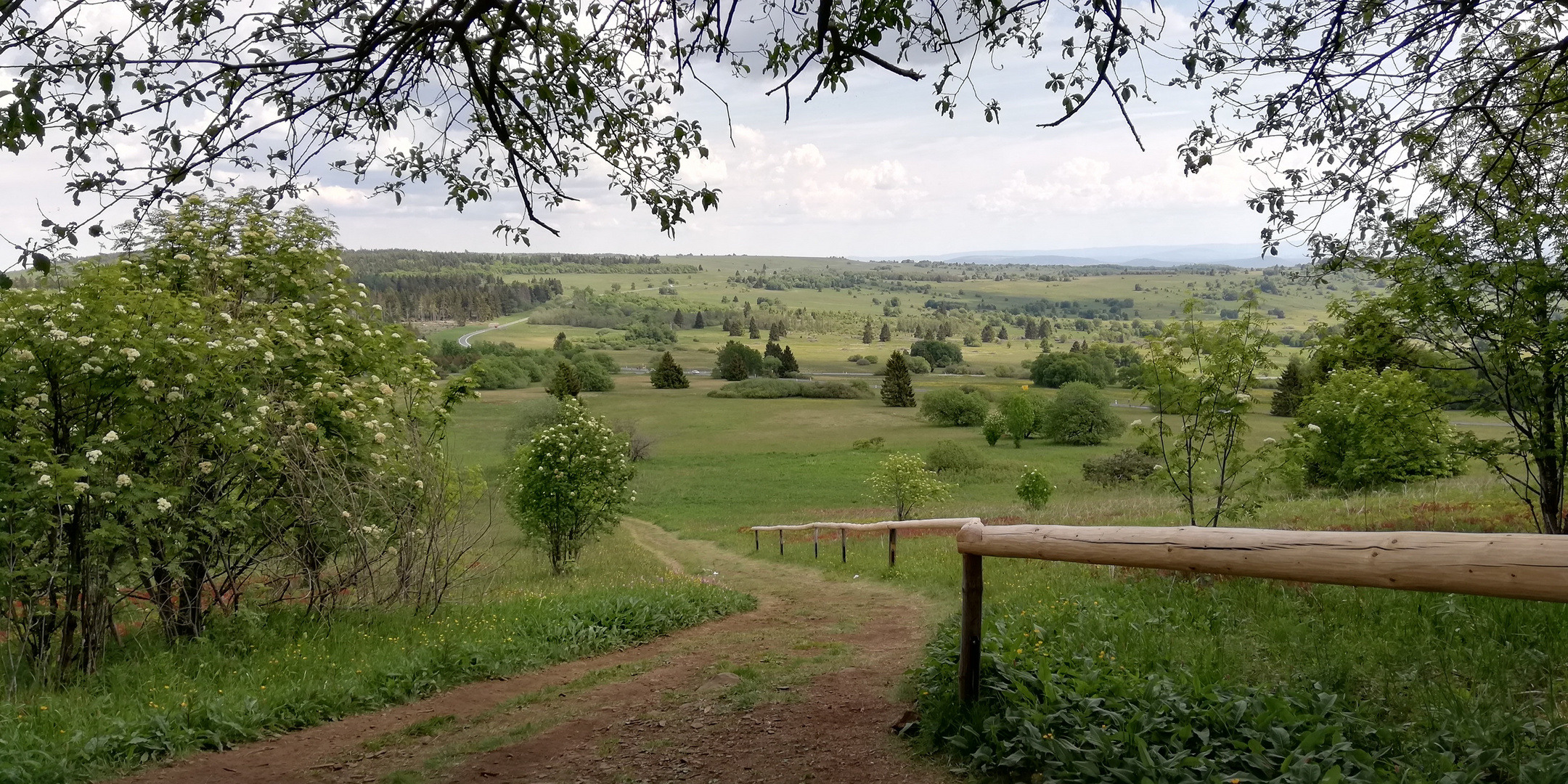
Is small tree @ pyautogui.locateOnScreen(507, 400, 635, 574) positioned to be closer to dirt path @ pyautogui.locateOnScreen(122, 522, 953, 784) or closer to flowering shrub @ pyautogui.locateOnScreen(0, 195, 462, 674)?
flowering shrub @ pyautogui.locateOnScreen(0, 195, 462, 674)

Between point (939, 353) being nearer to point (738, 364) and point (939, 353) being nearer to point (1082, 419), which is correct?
point (738, 364)

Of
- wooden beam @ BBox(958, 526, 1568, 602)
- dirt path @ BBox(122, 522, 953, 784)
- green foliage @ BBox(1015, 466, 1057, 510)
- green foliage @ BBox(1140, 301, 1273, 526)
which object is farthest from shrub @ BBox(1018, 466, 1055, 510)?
wooden beam @ BBox(958, 526, 1568, 602)

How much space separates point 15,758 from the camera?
14.9 feet

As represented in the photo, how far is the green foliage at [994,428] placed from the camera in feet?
181

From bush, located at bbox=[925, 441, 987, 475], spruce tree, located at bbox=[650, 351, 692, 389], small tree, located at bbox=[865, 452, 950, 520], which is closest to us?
small tree, located at bbox=[865, 452, 950, 520]

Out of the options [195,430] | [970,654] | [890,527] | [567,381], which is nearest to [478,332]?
[567,381]

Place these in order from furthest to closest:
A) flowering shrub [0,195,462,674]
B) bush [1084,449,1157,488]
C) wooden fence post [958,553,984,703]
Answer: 1. bush [1084,449,1157,488]
2. flowering shrub [0,195,462,674]
3. wooden fence post [958,553,984,703]

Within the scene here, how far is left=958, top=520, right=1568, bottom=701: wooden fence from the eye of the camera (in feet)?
8.71

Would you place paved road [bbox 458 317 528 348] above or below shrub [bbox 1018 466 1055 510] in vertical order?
above

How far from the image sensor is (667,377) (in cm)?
9019

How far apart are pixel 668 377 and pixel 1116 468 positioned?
58.0m

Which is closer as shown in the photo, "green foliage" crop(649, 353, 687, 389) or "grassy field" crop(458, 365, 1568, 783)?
"grassy field" crop(458, 365, 1568, 783)

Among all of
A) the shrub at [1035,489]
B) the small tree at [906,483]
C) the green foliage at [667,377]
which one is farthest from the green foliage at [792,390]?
the small tree at [906,483]

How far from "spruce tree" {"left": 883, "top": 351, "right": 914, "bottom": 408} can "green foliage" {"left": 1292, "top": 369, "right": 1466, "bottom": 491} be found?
6057cm
